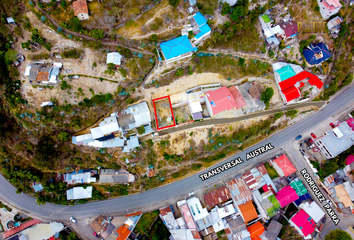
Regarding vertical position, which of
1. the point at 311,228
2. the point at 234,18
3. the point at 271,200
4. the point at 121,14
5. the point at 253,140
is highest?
the point at 121,14

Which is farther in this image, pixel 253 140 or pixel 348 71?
pixel 348 71

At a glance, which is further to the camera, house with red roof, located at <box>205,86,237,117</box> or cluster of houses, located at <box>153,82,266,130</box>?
cluster of houses, located at <box>153,82,266,130</box>

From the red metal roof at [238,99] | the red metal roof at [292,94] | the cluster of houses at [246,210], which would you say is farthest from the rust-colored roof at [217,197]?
the red metal roof at [292,94]

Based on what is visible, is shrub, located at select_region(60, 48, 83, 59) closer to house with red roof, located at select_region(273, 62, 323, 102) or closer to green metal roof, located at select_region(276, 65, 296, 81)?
house with red roof, located at select_region(273, 62, 323, 102)

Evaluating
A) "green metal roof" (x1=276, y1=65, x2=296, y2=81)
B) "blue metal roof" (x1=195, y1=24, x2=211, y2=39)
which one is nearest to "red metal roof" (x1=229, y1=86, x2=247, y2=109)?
"green metal roof" (x1=276, y1=65, x2=296, y2=81)

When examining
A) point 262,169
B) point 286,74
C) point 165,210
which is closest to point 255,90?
point 286,74

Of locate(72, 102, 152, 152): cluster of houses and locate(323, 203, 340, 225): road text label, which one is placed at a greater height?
locate(72, 102, 152, 152): cluster of houses

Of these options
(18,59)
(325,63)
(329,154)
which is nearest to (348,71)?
(325,63)

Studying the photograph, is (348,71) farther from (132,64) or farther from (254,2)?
(132,64)
